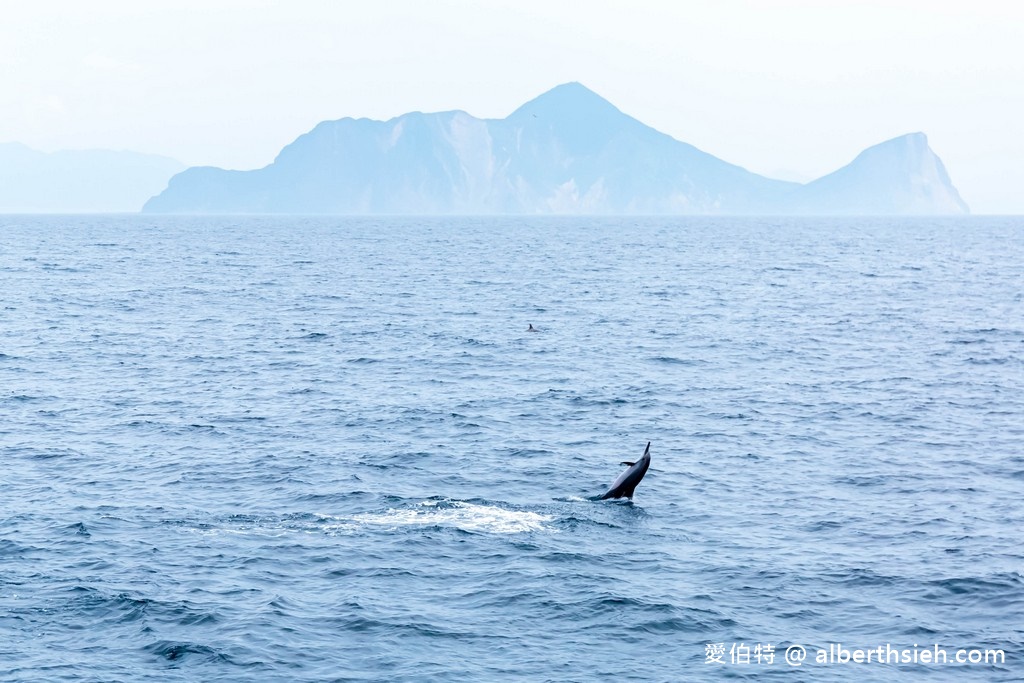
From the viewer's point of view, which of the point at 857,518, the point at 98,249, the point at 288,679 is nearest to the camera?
the point at 288,679

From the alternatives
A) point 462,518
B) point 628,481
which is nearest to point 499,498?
point 462,518

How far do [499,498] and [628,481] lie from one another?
437cm

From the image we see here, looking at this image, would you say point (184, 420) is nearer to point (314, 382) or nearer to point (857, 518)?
point (314, 382)

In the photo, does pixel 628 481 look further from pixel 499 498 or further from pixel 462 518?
pixel 462 518

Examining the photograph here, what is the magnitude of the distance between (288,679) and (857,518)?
1962 centimetres

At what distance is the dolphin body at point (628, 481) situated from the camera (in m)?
36.1

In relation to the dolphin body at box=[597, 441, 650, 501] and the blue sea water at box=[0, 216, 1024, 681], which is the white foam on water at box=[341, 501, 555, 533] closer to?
the blue sea water at box=[0, 216, 1024, 681]

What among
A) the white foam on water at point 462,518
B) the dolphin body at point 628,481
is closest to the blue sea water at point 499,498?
the white foam on water at point 462,518

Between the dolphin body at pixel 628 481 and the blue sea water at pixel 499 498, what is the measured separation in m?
0.60

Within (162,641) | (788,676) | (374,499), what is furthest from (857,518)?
(162,641)

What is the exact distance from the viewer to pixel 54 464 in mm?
40344

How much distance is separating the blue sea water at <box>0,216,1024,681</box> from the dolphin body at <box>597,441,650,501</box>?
598 mm

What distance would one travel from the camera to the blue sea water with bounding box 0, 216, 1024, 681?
84.6 ft

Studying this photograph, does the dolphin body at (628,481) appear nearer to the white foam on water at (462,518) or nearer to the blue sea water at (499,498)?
the blue sea water at (499,498)
